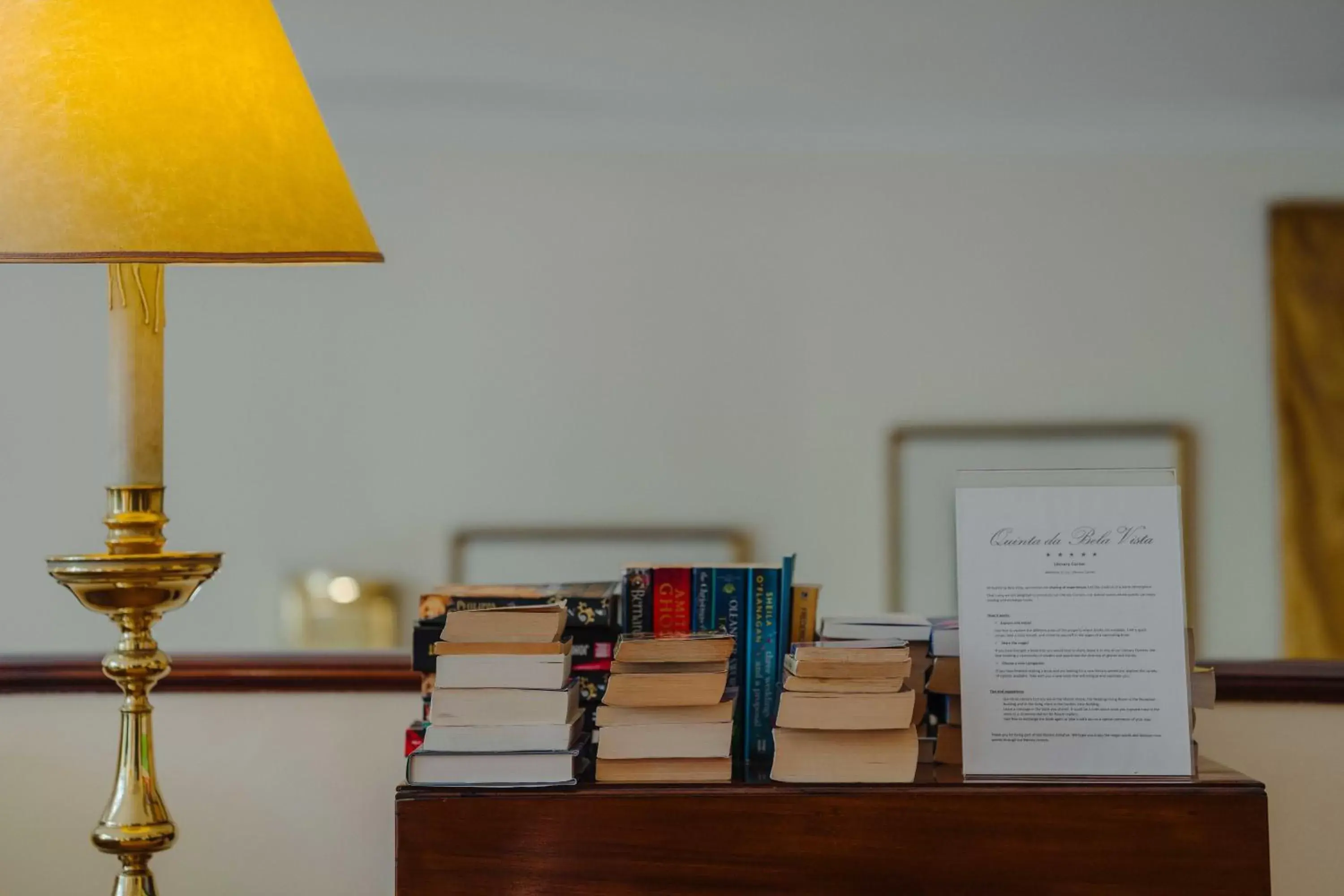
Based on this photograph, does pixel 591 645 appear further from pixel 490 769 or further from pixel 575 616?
pixel 490 769

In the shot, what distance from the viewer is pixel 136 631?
0.91m

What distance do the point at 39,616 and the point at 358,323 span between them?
1193 mm

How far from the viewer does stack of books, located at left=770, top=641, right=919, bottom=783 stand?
3.05 feet

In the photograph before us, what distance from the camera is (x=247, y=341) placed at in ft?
11.2

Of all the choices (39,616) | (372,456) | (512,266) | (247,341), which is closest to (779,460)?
(512,266)

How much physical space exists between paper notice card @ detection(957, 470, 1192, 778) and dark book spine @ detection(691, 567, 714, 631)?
205 millimetres

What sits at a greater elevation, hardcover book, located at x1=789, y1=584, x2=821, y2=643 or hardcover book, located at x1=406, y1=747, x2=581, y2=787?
hardcover book, located at x1=789, y1=584, x2=821, y2=643

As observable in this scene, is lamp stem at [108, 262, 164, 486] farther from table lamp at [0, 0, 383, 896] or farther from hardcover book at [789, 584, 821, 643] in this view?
hardcover book at [789, 584, 821, 643]

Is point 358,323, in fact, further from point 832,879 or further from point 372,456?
point 832,879

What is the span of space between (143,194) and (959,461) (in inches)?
110

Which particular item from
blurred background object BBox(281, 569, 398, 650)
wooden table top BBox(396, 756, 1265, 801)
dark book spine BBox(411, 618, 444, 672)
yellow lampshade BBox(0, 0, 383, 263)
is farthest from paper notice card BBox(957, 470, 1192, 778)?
blurred background object BBox(281, 569, 398, 650)

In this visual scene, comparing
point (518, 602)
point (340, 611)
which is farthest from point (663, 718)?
point (340, 611)

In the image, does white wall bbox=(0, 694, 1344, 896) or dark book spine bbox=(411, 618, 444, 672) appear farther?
white wall bbox=(0, 694, 1344, 896)

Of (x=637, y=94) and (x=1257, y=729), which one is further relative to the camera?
(x=637, y=94)
